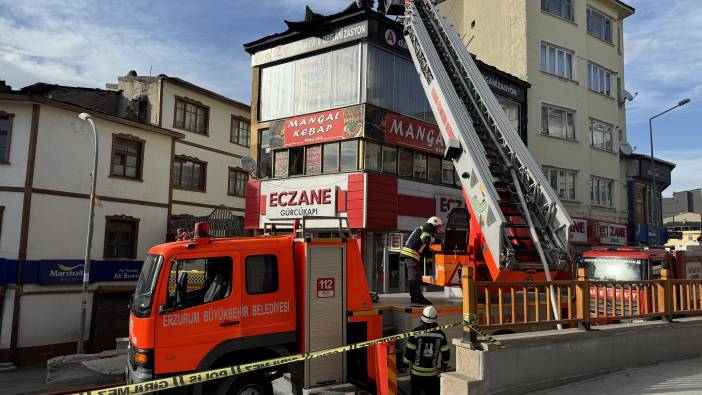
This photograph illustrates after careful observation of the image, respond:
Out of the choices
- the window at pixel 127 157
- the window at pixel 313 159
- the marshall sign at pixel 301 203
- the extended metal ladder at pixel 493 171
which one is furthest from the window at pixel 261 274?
the window at pixel 127 157

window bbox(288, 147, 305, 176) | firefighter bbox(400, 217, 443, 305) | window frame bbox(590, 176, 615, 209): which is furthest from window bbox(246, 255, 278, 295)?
window frame bbox(590, 176, 615, 209)

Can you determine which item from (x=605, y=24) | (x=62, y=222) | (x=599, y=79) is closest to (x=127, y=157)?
(x=62, y=222)

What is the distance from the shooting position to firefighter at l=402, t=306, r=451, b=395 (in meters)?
6.87

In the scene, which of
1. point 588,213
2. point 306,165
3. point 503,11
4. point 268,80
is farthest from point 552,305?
point 503,11

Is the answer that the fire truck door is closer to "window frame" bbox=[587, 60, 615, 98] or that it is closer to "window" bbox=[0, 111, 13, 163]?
"window" bbox=[0, 111, 13, 163]

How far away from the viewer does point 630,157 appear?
2758 centimetres

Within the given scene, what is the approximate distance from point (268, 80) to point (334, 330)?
13048 millimetres

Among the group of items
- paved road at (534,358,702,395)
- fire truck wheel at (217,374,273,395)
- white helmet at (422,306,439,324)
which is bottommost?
fire truck wheel at (217,374,273,395)

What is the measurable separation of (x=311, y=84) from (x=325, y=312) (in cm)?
1139

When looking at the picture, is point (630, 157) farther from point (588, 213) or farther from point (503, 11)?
point (503, 11)

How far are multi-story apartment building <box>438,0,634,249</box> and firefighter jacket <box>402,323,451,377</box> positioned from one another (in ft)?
57.9

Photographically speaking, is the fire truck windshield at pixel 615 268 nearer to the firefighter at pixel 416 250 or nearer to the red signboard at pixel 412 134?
the firefighter at pixel 416 250

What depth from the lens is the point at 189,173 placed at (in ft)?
85.4

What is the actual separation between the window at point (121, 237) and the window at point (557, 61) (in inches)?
792
